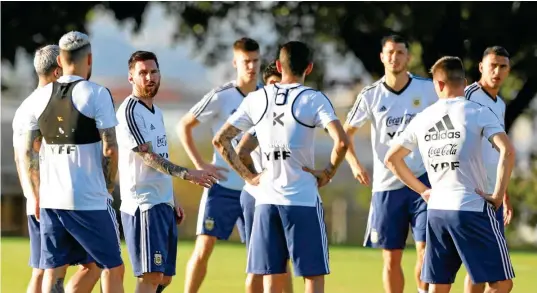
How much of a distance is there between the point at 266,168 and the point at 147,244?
1209mm

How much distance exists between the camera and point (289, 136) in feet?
32.5

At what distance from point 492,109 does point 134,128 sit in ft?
11.0

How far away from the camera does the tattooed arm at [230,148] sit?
10.4 metres

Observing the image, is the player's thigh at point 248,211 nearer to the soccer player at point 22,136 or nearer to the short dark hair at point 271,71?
the short dark hair at point 271,71

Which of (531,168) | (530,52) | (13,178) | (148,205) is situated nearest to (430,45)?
(530,52)

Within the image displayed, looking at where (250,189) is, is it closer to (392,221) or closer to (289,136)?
(392,221)

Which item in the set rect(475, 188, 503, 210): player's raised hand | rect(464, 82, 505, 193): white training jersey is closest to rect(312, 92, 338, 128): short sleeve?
rect(475, 188, 503, 210): player's raised hand

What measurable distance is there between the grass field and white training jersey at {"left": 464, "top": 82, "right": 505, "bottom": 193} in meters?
3.66

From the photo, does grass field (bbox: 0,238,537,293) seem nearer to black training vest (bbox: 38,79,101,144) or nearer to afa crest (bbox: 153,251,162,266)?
afa crest (bbox: 153,251,162,266)

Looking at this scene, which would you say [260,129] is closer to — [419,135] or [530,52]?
[419,135]

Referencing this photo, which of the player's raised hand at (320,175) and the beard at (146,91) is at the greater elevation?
the beard at (146,91)

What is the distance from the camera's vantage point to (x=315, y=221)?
32.9ft

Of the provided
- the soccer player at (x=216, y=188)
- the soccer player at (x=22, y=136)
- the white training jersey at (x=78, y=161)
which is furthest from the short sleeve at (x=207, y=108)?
the white training jersey at (x=78, y=161)

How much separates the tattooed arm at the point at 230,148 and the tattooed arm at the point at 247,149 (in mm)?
42
